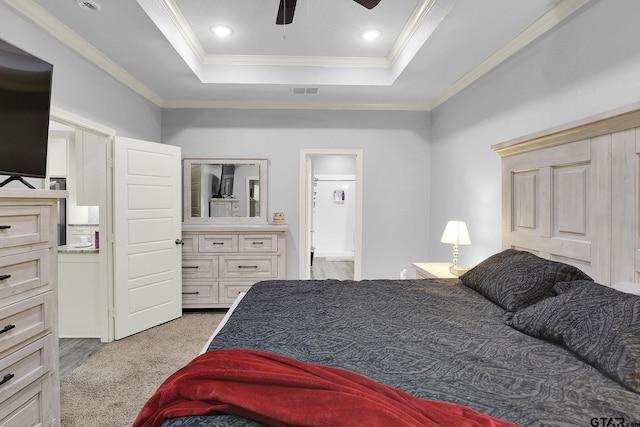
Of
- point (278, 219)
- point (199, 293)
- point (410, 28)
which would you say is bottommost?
point (199, 293)

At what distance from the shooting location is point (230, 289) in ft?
12.8

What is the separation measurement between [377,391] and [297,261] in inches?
136

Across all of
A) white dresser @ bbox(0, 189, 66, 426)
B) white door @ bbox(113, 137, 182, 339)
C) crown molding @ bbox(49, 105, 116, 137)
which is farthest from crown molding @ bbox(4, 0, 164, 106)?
white dresser @ bbox(0, 189, 66, 426)

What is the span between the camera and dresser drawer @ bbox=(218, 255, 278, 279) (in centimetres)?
388

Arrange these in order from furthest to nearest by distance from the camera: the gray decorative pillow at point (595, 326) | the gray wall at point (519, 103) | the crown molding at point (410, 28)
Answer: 1. the crown molding at point (410, 28)
2. the gray wall at point (519, 103)
3. the gray decorative pillow at point (595, 326)

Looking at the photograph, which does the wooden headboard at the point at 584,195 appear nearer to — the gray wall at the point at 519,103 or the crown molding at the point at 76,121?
the gray wall at the point at 519,103

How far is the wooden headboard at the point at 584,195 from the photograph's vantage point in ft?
4.95

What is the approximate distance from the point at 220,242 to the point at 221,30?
2243 mm

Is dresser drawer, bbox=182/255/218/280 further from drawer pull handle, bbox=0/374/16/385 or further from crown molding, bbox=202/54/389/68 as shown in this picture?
drawer pull handle, bbox=0/374/16/385

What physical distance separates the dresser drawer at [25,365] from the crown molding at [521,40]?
357cm

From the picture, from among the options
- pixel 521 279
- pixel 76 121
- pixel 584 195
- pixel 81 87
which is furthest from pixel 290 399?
pixel 81 87

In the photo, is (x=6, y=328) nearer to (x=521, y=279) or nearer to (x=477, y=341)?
(x=477, y=341)

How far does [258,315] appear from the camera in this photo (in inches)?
62.6

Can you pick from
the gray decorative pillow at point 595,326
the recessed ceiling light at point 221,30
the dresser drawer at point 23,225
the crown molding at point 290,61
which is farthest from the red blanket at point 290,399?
the crown molding at point 290,61
